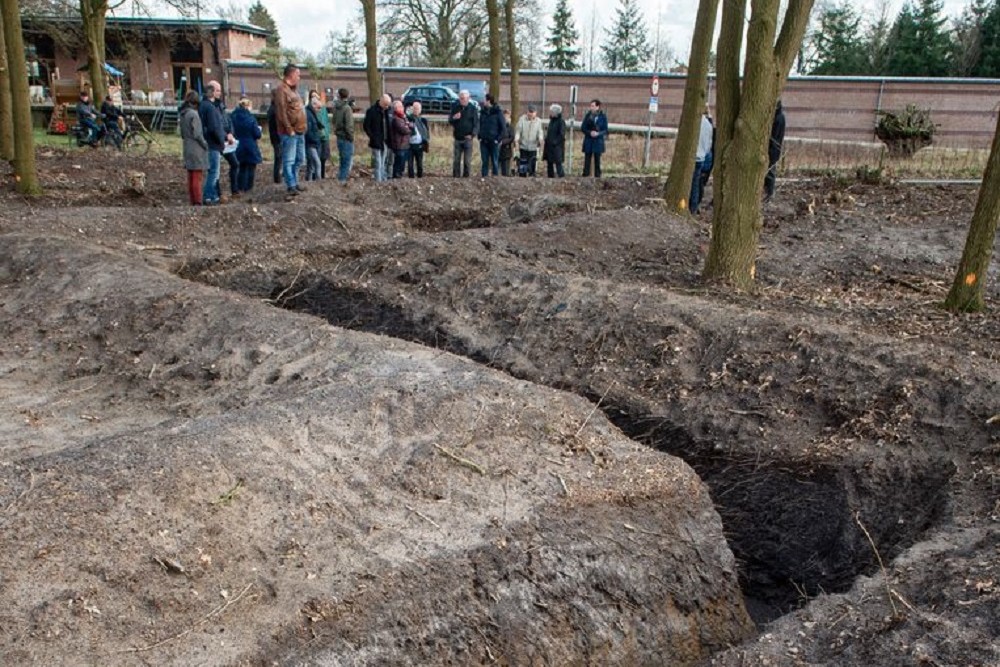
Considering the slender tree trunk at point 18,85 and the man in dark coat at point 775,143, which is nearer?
the slender tree trunk at point 18,85

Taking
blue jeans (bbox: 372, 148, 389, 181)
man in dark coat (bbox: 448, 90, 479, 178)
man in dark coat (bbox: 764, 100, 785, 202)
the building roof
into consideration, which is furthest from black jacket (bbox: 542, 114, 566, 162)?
the building roof

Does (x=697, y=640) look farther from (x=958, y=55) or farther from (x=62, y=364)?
(x=958, y=55)

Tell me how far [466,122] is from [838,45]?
34.7 metres

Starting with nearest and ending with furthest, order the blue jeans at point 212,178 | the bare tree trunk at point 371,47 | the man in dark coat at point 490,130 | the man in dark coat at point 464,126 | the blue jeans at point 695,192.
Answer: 1. the blue jeans at point 212,178
2. the blue jeans at point 695,192
3. the man in dark coat at point 464,126
4. the man in dark coat at point 490,130
5. the bare tree trunk at point 371,47

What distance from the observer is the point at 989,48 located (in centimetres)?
3900

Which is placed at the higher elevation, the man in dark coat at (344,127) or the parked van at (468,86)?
the parked van at (468,86)

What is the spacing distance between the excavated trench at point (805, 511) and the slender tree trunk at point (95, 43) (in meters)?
21.7

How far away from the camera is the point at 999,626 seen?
415 cm

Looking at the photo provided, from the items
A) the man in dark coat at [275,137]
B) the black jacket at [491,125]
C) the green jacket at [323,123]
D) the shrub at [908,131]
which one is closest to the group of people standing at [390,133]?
the green jacket at [323,123]

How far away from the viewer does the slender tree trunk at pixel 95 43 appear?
23.6 metres

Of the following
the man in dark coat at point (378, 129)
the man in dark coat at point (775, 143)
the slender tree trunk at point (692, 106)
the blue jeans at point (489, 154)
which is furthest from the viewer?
the blue jeans at point (489, 154)

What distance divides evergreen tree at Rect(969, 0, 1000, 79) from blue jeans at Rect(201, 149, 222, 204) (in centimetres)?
3689

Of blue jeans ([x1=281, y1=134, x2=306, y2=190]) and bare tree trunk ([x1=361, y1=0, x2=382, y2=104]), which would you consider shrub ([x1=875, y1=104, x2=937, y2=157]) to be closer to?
bare tree trunk ([x1=361, y1=0, x2=382, y2=104])

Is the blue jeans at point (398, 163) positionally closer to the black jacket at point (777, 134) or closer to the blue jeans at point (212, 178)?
the blue jeans at point (212, 178)
